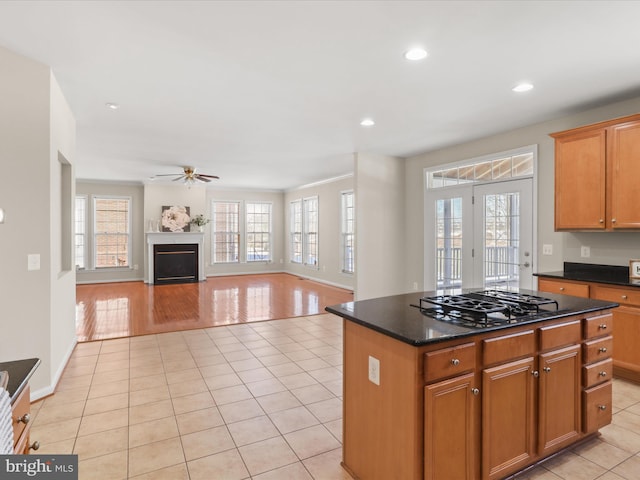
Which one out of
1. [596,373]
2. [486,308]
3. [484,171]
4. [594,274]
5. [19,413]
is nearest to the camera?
[19,413]

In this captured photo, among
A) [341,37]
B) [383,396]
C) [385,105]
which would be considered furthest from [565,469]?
[385,105]

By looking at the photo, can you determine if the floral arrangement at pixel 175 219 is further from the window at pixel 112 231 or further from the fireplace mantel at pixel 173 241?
the window at pixel 112 231

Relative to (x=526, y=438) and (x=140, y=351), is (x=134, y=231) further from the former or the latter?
(x=526, y=438)

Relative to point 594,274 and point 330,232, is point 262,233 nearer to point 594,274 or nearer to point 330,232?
point 330,232

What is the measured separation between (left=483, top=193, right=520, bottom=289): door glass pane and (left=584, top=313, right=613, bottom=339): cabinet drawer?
95.7 inches

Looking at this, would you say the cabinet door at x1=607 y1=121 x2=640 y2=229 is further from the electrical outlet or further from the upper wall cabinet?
the electrical outlet

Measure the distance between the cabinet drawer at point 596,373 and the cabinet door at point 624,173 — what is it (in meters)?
1.71

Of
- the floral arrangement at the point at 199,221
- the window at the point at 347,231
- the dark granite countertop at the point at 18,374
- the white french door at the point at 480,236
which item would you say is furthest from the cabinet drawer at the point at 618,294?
the floral arrangement at the point at 199,221

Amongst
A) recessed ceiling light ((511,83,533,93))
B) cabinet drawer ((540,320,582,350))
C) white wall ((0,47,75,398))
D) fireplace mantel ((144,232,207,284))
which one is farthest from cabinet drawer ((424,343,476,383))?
fireplace mantel ((144,232,207,284))

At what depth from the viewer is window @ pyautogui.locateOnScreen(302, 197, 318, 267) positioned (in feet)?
33.0

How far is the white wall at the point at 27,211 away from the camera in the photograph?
2811 millimetres

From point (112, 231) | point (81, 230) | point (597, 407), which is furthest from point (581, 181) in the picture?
point (81, 230)

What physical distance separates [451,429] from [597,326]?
4.33 feet

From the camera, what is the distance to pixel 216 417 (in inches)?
108
